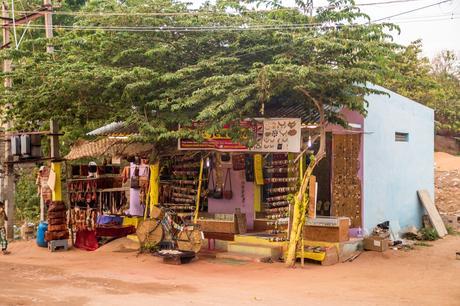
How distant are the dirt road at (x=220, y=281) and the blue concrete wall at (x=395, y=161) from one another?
5.59 feet

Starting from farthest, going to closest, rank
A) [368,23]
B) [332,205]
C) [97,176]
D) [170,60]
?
1. [97,176]
2. [332,205]
3. [170,60]
4. [368,23]

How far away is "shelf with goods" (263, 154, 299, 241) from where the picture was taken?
13125 mm

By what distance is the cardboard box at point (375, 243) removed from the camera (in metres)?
14.0

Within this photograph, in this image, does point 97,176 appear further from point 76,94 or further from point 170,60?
point 170,60

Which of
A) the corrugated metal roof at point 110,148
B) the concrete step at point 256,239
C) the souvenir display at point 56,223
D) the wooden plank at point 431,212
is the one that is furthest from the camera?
the wooden plank at point 431,212

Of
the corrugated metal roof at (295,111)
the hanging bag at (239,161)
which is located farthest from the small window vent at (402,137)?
the hanging bag at (239,161)

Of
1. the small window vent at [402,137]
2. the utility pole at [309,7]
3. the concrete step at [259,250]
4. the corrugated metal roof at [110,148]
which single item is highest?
the utility pole at [309,7]

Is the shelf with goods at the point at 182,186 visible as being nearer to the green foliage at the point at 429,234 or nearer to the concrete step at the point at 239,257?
the concrete step at the point at 239,257

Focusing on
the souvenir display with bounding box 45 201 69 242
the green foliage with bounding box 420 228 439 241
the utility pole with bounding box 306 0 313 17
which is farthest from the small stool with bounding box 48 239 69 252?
the green foliage with bounding box 420 228 439 241

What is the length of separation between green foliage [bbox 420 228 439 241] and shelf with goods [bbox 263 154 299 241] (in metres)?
5.36

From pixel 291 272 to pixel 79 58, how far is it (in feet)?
25.2

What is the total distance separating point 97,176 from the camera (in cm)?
1803

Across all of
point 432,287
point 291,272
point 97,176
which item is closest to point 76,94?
point 97,176

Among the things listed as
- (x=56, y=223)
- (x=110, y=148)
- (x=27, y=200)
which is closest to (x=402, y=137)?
(x=110, y=148)
